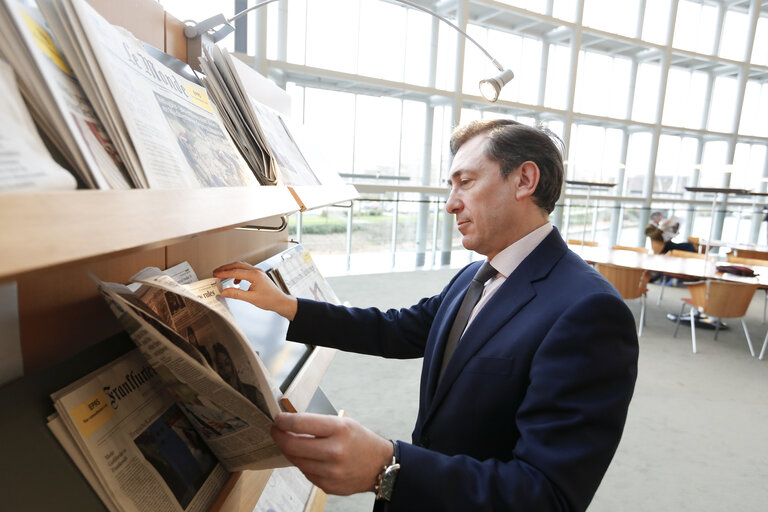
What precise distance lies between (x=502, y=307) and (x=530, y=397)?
0.29 m

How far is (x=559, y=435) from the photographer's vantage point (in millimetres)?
1023

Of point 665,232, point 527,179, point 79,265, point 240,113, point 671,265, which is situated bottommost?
point 671,265

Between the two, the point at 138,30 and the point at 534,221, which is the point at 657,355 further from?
the point at 138,30

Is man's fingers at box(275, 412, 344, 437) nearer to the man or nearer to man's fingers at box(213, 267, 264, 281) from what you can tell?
the man

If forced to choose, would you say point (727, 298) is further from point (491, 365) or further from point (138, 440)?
point (138, 440)

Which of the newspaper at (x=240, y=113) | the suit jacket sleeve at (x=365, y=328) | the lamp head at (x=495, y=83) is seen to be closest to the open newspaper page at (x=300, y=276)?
the suit jacket sleeve at (x=365, y=328)

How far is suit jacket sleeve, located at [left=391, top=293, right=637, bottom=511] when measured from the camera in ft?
3.15

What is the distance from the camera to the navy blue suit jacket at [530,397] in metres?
0.97

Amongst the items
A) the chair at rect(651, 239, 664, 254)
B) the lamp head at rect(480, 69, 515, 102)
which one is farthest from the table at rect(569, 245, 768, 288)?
the lamp head at rect(480, 69, 515, 102)

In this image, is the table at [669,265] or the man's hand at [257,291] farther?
the table at [669,265]

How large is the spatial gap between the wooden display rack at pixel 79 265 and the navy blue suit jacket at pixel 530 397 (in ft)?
1.40

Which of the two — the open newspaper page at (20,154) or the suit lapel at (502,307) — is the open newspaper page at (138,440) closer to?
the open newspaper page at (20,154)

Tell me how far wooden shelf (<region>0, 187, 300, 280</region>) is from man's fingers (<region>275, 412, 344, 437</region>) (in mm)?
370

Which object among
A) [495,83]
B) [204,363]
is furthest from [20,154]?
[495,83]
